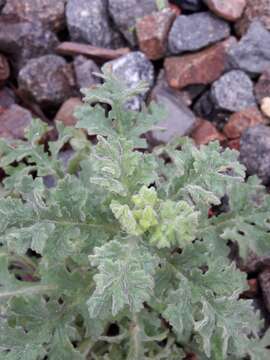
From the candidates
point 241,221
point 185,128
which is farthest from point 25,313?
point 185,128

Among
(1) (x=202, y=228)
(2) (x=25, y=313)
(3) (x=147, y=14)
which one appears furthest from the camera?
(3) (x=147, y=14)

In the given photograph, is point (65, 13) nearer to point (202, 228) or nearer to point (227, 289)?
point (202, 228)

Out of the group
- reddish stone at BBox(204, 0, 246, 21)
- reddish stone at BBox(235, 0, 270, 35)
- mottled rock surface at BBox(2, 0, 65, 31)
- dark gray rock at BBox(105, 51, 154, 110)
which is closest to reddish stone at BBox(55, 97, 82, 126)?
dark gray rock at BBox(105, 51, 154, 110)

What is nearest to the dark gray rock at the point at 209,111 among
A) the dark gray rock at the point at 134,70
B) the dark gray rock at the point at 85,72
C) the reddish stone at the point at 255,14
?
the dark gray rock at the point at 134,70

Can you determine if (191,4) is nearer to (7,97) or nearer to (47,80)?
(47,80)

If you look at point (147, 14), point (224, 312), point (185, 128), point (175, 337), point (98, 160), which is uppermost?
point (98, 160)
